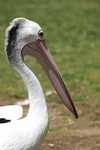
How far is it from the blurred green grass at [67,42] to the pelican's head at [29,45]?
301 mm

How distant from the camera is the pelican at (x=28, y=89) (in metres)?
2.90

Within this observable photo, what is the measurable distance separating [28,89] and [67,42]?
8881 millimetres

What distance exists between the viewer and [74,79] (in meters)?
7.75

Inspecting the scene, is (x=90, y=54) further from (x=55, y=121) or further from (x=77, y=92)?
(x=55, y=121)

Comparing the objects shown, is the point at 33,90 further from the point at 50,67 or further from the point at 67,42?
the point at 67,42

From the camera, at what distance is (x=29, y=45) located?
126 inches

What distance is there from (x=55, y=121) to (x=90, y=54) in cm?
534

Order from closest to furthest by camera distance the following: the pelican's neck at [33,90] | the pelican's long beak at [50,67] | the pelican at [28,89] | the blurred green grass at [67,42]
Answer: the pelican at [28,89] < the pelican's neck at [33,90] < the pelican's long beak at [50,67] < the blurred green grass at [67,42]

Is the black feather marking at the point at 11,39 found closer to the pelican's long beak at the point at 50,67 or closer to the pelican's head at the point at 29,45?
the pelican's head at the point at 29,45

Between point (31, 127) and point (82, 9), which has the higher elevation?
point (31, 127)

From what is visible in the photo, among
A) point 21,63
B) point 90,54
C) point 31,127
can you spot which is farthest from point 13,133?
point 90,54

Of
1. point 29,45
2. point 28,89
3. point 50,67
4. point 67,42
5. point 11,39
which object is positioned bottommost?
point 67,42

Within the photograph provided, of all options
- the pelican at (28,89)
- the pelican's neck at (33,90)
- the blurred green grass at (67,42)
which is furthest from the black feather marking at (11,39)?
the blurred green grass at (67,42)

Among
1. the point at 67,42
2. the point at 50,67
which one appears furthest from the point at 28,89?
the point at 67,42
